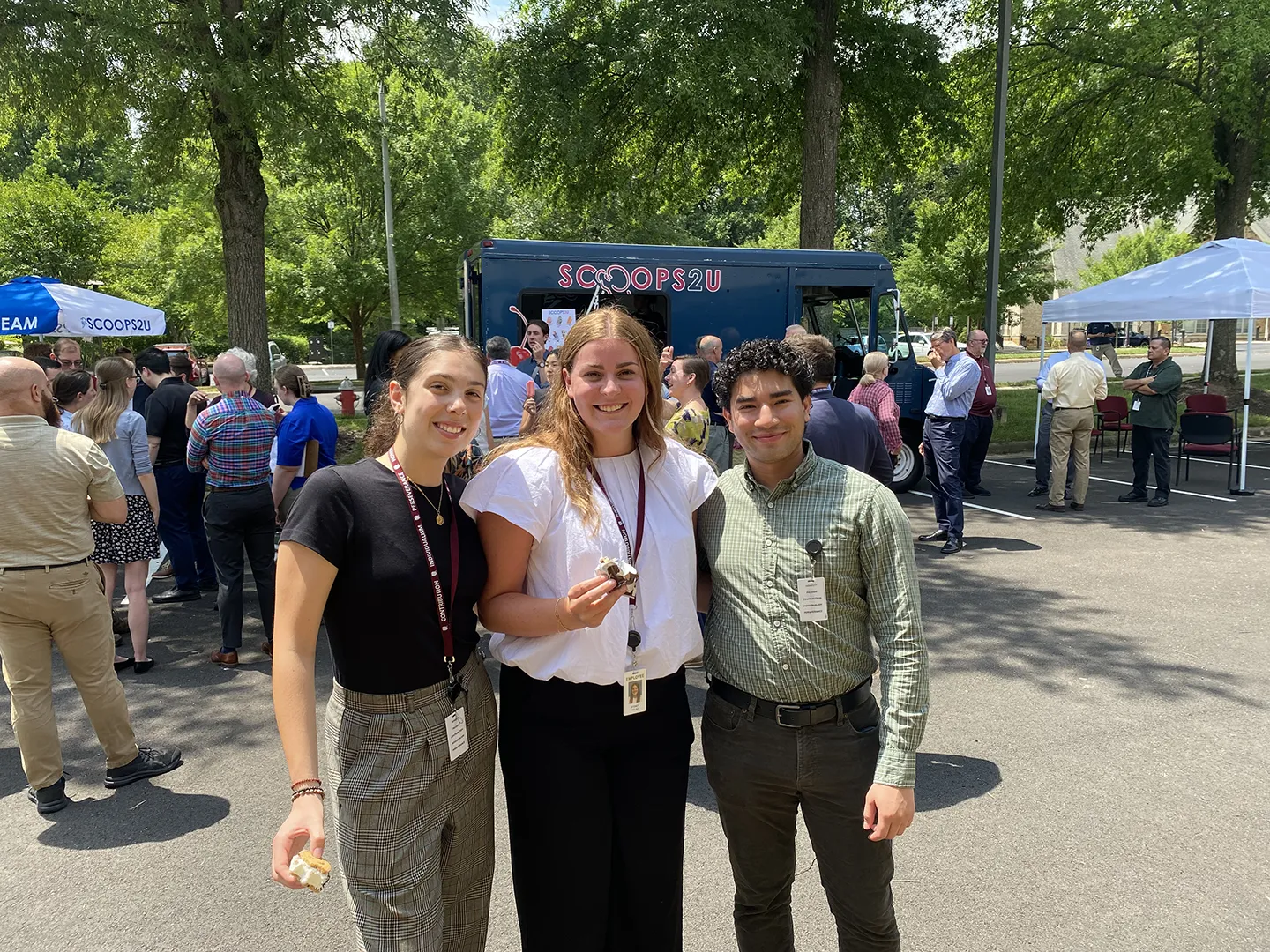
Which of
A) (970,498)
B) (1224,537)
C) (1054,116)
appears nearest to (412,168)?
(1054,116)

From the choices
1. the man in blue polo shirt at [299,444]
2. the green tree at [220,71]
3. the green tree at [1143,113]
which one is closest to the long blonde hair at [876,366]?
the man in blue polo shirt at [299,444]

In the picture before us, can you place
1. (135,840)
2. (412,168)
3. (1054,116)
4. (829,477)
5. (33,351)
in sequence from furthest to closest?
1. (412,168)
2. (1054,116)
3. (33,351)
4. (135,840)
5. (829,477)

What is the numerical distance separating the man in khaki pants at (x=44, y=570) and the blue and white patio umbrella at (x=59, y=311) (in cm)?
840

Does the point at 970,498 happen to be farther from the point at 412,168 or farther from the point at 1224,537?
the point at 412,168

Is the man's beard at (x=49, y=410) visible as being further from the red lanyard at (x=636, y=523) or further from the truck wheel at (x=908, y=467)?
the truck wheel at (x=908, y=467)

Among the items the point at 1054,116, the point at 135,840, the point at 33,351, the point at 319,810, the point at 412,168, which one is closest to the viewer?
the point at 319,810

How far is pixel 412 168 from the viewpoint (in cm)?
2445

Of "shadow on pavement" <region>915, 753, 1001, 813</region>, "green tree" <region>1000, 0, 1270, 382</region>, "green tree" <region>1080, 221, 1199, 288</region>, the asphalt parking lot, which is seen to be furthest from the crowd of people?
"green tree" <region>1080, 221, 1199, 288</region>

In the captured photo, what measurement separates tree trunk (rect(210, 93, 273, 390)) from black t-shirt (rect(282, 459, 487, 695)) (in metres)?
10.0

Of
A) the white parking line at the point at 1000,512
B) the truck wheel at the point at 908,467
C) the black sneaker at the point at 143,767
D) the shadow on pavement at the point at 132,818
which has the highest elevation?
the truck wheel at the point at 908,467

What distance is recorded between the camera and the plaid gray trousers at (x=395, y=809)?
6.23 ft

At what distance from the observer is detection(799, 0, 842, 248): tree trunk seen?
12969 mm

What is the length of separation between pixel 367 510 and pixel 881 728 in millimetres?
1245

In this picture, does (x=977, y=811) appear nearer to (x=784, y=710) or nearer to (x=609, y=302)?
(x=784, y=710)
